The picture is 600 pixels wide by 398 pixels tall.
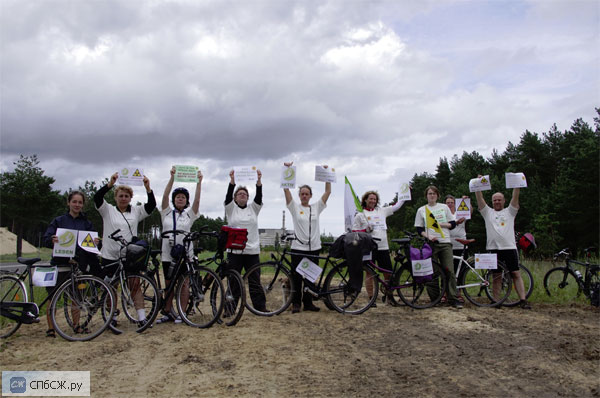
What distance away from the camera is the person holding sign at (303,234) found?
21.3ft

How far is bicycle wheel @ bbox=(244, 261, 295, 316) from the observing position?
20.4 feet

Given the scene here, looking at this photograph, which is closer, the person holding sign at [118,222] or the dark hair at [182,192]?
the person holding sign at [118,222]

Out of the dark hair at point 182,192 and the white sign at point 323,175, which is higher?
the white sign at point 323,175

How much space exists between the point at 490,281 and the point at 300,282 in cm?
318

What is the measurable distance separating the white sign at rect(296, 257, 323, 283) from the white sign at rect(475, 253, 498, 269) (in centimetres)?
265

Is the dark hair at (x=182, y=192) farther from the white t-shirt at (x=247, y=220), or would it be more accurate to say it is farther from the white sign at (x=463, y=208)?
the white sign at (x=463, y=208)

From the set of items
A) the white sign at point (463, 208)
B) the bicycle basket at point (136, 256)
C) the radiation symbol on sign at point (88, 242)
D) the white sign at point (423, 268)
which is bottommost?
the white sign at point (423, 268)

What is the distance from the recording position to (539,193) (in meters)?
48.0

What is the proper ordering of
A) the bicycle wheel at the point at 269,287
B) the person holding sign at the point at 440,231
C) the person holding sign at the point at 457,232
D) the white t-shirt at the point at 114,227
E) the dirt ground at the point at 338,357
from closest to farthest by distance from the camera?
the dirt ground at the point at 338,357
the white t-shirt at the point at 114,227
the bicycle wheel at the point at 269,287
the person holding sign at the point at 440,231
the person holding sign at the point at 457,232

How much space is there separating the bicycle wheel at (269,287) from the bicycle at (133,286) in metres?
1.28

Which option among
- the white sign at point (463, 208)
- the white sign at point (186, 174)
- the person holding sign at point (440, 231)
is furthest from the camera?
the white sign at point (463, 208)

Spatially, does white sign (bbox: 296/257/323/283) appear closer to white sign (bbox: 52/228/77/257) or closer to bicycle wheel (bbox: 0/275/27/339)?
white sign (bbox: 52/228/77/257)

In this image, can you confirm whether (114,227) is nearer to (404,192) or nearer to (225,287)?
(225,287)

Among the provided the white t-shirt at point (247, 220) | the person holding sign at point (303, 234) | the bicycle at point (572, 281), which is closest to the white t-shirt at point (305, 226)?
the person holding sign at point (303, 234)
